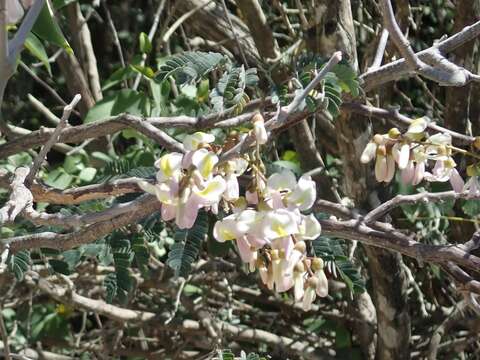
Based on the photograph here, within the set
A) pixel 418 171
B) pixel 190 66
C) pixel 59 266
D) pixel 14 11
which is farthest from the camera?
pixel 59 266

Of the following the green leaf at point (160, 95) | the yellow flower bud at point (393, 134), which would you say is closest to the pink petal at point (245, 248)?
the yellow flower bud at point (393, 134)

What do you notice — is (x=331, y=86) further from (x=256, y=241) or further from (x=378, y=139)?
(x=256, y=241)

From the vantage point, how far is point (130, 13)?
312 centimetres

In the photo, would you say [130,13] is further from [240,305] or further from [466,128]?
[466,128]

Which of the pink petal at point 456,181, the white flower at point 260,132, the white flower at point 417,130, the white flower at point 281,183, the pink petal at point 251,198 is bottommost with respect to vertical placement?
the pink petal at point 456,181

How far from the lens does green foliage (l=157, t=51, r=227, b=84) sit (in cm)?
136

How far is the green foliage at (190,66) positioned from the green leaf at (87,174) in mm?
729

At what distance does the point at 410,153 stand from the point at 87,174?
1.04m

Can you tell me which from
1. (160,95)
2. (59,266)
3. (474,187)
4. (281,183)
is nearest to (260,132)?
(281,183)

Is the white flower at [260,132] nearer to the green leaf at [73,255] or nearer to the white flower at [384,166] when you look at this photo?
the white flower at [384,166]

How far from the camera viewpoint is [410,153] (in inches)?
49.2

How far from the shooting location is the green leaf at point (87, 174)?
2062 mm

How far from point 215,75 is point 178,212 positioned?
1.17 meters

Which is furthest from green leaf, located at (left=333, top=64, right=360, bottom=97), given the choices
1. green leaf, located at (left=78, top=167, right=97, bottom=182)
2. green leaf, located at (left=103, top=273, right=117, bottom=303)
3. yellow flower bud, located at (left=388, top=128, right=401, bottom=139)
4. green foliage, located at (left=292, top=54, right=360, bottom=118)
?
green leaf, located at (left=78, top=167, right=97, bottom=182)
